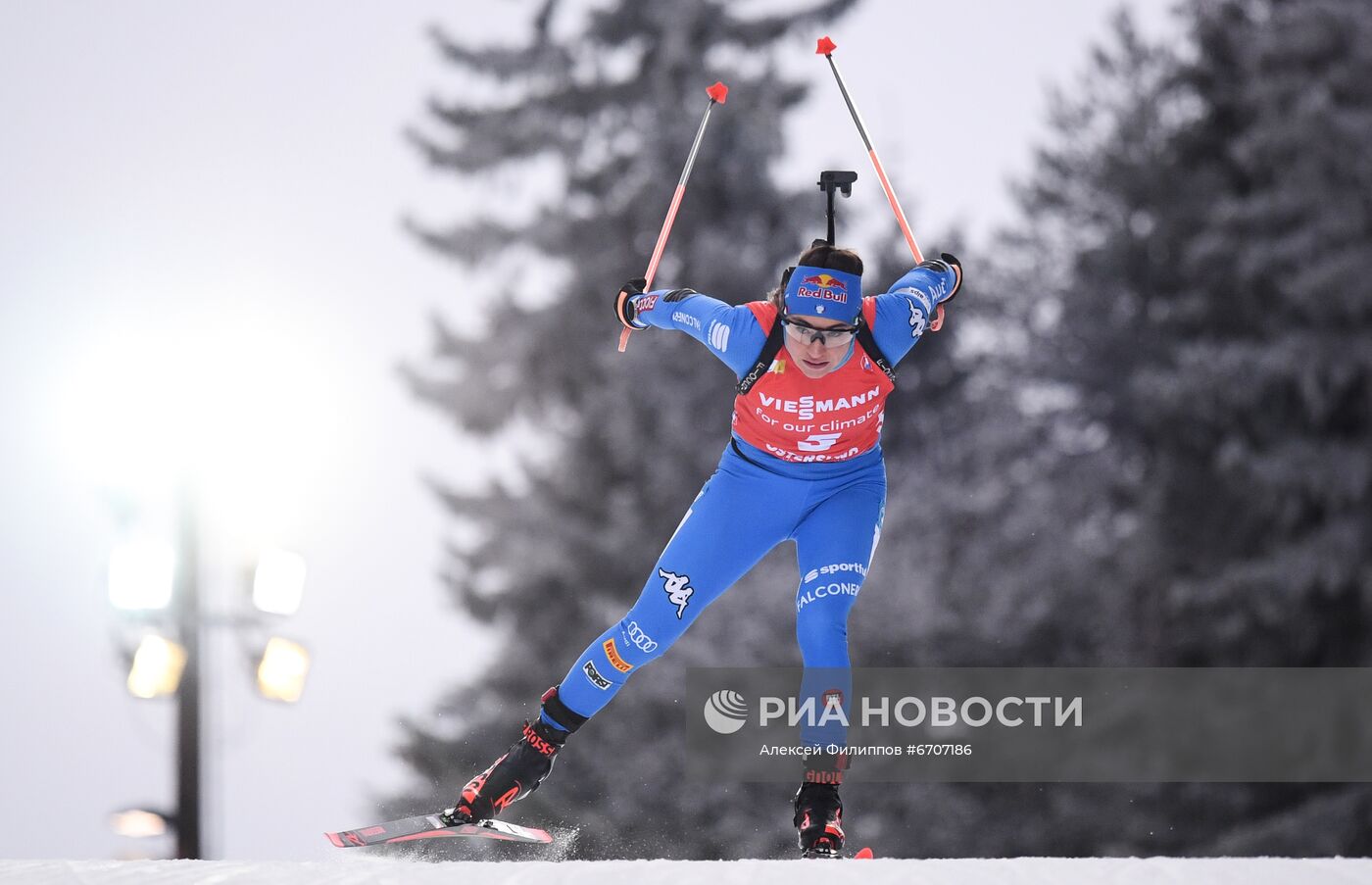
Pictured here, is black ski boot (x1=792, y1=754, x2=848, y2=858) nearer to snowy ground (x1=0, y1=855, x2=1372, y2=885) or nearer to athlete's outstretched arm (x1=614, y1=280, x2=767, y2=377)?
snowy ground (x1=0, y1=855, x2=1372, y2=885)

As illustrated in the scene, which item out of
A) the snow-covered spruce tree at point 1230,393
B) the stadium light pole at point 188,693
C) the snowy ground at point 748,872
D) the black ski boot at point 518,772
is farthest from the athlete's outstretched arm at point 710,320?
the snow-covered spruce tree at point 1230,393

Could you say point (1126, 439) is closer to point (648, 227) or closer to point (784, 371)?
point (648, 227)

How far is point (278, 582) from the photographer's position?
7914mm

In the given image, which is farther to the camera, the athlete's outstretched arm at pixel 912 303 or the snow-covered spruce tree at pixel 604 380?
the snow-covered spruce tree at pixel 604 380

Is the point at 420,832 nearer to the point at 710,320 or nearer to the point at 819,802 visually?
the point at 819,802

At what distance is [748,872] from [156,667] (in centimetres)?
549

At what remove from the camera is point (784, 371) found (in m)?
3.73

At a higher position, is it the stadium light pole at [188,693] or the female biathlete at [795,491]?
the stadium light pole at [188,693]

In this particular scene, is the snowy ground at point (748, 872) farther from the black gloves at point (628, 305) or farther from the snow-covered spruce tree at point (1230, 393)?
the snow-covered spruce tree at point (1230, 393)

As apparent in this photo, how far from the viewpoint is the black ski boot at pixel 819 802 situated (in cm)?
363

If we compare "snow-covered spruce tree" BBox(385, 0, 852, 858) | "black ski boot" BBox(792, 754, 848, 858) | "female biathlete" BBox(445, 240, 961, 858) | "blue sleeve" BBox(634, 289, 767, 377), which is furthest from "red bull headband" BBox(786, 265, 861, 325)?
"snow-covered spruce tree" BBox(385, 0, 852, 858)

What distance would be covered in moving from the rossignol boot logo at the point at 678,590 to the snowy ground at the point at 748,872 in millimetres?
911

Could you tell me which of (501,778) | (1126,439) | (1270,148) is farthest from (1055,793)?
(501,778)

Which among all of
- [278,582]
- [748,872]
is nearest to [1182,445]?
[278,582]
